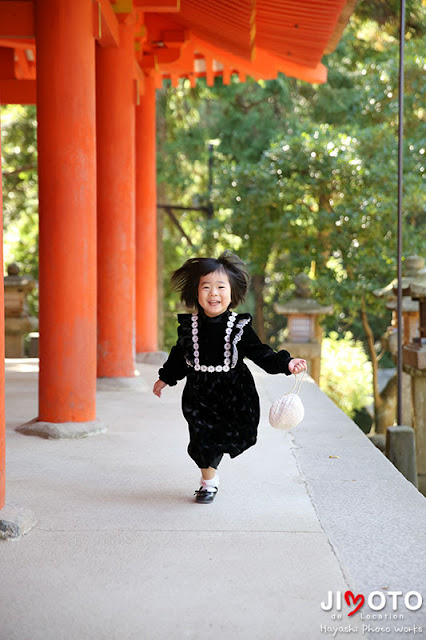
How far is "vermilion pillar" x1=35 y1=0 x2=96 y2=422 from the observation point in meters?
5.16

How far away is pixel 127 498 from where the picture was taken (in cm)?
383

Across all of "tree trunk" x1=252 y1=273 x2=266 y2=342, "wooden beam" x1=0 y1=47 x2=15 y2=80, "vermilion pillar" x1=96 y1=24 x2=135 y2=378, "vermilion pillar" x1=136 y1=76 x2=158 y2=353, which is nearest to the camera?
"vermilion pillar" x1=96 y1=24 x2=135 y2=378

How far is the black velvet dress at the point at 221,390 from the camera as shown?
151 inches

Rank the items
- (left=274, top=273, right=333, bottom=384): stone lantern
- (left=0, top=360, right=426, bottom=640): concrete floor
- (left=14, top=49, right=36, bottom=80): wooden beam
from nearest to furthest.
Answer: (left=0, top=360, right=426, bottom=640): concrete floor
(left=14, top=49, right=36, bottom=80): wooden beam
(left=274, top=273, right=333, bottom=384): stone lantern

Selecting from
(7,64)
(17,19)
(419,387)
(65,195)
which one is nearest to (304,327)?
(419,387)

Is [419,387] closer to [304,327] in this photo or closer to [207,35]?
[304,327]

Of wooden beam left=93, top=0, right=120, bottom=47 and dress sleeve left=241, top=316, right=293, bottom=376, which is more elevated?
wooden beam left=93, top=0, right=120, bottom=47

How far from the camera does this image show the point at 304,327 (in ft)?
36.6

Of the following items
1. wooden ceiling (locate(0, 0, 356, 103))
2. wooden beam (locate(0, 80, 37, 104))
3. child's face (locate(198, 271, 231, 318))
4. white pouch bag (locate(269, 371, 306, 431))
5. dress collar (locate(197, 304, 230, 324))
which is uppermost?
wooden ceiling (locate(0, 0, 356, 103))

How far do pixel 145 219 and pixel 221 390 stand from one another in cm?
616

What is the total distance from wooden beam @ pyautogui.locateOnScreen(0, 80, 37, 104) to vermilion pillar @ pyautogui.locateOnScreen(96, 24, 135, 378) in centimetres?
148

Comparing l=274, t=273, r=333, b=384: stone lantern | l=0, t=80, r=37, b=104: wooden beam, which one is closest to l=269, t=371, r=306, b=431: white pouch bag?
l=0, t=80, r=37, b=104: wooden beam

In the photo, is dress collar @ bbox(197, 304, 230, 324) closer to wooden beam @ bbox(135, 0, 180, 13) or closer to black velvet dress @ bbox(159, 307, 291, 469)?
black velvet dress @ bbox(159, 307, 291, 469)

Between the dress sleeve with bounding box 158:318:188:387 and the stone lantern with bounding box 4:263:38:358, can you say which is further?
the stone lantern with bounding box 4:263:38:358
